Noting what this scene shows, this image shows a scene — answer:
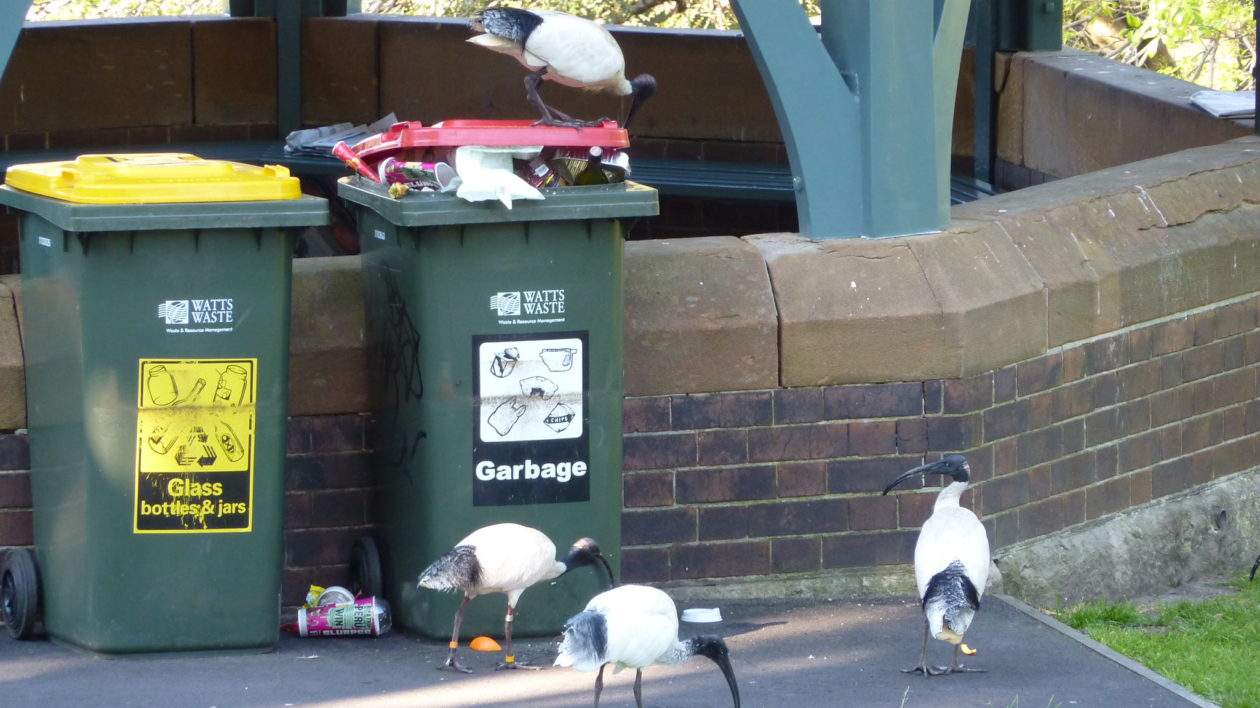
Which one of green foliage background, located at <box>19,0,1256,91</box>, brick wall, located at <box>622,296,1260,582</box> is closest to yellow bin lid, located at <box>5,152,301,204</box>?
brick wall, located at <box>622,296,1260,582</box>

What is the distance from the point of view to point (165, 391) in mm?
4738

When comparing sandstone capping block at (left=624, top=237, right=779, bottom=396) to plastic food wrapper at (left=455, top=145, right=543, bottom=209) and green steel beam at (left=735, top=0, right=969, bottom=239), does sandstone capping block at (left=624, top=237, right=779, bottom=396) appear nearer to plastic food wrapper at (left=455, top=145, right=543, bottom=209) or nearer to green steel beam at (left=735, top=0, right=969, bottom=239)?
green steel beam at (left=735, top=0, right=969, bottom=239)

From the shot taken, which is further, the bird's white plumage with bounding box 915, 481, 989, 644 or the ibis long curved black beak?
the ibis long curved black beak

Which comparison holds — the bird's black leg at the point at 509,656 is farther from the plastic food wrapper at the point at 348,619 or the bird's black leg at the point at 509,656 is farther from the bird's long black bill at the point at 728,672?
the bird's long black bill at the point at 728,672

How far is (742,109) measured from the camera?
11.4m

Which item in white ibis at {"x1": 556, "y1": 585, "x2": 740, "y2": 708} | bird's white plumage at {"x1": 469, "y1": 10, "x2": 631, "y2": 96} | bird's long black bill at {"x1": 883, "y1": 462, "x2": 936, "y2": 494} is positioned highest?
bird's white plumage at {"x1": 469, "y1": 10, "x2": 631, "y2": 96}

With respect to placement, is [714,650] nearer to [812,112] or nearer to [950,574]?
[950,574]

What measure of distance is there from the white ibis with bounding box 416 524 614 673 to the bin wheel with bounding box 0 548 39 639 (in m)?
1.21

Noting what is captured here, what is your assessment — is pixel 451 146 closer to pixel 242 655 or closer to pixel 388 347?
pixel 388 347

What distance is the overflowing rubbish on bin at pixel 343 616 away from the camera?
5152mm

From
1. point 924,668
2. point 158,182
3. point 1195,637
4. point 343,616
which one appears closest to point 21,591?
point 343,616

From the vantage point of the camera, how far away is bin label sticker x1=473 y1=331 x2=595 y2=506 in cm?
495

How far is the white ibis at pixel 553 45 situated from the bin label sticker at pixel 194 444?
3.99 feet

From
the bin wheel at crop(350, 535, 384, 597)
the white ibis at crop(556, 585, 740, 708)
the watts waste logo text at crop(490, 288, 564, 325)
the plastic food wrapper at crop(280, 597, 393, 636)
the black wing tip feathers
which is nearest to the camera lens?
the white ibis at crop(556, 585, 740, 708)
